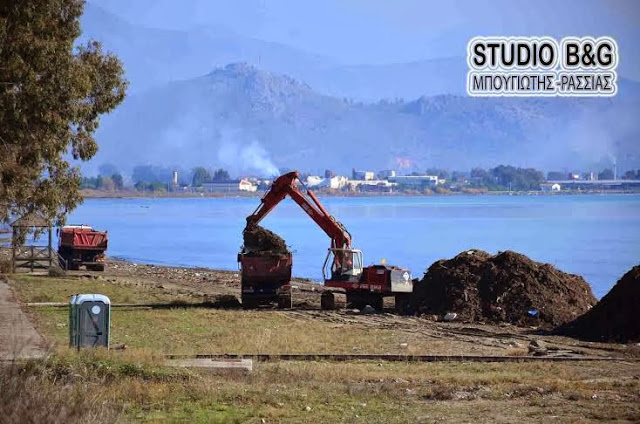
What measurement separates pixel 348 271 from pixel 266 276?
269cm

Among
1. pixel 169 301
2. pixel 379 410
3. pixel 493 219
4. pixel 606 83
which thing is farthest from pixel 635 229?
pixel 379 410

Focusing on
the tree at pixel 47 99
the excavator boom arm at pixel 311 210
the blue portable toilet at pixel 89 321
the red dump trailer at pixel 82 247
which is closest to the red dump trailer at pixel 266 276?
the excavator boom arm at pixel 311 210

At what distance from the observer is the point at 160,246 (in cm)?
9912

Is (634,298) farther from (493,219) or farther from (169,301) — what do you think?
(493,219)

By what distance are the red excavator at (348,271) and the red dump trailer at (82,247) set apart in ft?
69.8

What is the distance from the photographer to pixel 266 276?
35.3 metres

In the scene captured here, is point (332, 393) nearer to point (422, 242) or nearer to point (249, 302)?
point (249, 302)

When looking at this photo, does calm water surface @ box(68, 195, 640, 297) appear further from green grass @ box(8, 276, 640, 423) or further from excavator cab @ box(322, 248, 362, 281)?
green grass @ box(8, 276, 640, 423)

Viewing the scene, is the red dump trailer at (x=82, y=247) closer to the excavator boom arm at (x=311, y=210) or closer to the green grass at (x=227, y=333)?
the excavator boom arm at (x=311, y=210)

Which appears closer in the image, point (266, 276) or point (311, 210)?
point (266, 276)

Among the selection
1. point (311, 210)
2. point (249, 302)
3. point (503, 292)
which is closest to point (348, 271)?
point (311, 210)

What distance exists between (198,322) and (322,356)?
9.05 metres

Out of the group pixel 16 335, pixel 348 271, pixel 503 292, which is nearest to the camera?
pixel 16 335

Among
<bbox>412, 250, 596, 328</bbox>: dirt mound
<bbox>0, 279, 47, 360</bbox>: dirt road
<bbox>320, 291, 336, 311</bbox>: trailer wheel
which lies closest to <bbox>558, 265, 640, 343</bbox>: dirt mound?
<bbox>412, 250, 596, 328</bbox>: dirt mound
